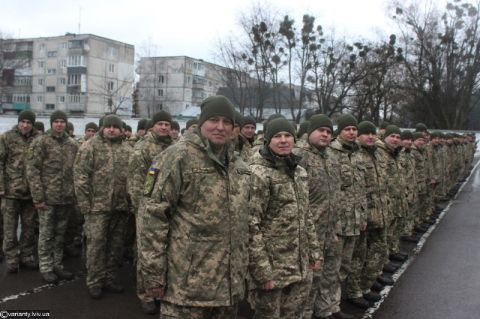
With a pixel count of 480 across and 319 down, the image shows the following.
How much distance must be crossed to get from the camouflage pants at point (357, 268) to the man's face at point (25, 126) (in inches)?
189

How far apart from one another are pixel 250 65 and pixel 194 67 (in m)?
36.8

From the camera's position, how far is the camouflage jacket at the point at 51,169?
565cm

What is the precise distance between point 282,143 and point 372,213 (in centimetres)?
241

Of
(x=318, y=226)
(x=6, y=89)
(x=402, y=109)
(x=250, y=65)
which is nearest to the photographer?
(x=318, y=226)

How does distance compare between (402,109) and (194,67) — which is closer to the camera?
(402,109)

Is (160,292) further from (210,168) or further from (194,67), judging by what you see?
(194,67)

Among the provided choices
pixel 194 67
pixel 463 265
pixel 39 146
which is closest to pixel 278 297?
pixel 39 146

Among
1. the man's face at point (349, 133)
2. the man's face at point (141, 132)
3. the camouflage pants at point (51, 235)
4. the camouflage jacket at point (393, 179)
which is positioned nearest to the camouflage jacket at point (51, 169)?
the camouflage pants at point (51, 235)

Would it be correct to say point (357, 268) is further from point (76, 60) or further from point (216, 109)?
point (76, 60)

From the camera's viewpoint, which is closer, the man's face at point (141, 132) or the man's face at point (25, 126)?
the man's face at point (25, 126)

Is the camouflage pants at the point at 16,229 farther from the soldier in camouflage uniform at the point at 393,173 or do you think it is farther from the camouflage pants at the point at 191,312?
the soldier in camouflage uniform at the point at 393,173

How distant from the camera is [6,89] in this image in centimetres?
6431

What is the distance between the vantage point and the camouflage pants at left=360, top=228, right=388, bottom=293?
562cm

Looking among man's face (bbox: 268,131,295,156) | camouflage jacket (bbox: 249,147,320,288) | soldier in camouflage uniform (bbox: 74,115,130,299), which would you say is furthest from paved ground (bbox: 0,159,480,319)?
man's face (bbox: 268,131,295,156)
